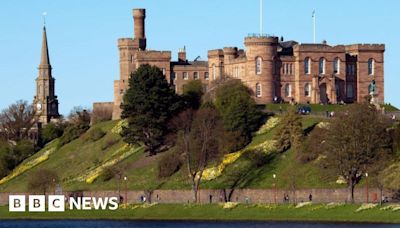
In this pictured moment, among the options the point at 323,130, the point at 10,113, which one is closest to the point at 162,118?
the point at 323,130

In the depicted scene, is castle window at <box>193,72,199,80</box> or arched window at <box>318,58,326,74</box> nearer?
arched window at <box>318,58,326,74</box>

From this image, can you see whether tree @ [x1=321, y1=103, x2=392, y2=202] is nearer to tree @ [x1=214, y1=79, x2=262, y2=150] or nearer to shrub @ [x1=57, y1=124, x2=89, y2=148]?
tree @ [x1=214, y1=79, x2=262, y2=150]

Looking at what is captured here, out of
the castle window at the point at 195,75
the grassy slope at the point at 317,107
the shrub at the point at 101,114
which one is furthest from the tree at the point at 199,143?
the shrub at the point at 101,114

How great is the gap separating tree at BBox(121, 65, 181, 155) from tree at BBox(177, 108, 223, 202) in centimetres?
675

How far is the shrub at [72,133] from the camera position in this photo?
17850 centimetres

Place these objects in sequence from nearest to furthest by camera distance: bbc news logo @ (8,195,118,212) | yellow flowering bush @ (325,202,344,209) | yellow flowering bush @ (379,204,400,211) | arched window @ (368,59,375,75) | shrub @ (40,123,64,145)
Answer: yellow flowering bush @ (379,204,400,211) → yellow flowering bush @ (325,202,344,209) → bbc news logo @ (8,195,118,212) → arched window @ (368,59,375,75) → shrub @ (40,123,64,145)

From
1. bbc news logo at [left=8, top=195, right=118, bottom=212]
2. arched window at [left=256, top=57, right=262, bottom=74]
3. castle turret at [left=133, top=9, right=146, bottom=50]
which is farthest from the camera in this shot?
castle turret at [left=133, top=9, right=146, bottom=50]

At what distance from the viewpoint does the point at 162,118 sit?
15138 centimetres

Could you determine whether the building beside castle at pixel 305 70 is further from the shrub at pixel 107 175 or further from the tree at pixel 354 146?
the tree at pixel 354 146

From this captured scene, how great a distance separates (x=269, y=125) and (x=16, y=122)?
56.6m

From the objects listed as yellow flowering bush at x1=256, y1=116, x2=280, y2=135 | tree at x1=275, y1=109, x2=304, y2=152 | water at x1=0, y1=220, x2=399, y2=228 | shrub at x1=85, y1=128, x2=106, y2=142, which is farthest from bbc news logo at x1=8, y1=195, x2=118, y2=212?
shrub at x1=85, y1=128, x2=106, y2=142

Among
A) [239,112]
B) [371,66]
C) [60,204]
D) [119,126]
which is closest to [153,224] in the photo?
[60,204]

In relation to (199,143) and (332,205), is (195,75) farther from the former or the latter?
(332,205)

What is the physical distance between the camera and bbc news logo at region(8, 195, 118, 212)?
128 metres
